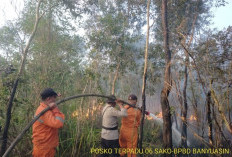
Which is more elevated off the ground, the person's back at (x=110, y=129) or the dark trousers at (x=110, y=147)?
the person's back at (x=110, y=129)

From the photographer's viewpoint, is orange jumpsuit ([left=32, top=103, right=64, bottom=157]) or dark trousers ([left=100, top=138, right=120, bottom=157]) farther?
dark trousers ([left=100, top=138, right=120, bottom=157])

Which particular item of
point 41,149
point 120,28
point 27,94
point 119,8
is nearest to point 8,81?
point 27,94

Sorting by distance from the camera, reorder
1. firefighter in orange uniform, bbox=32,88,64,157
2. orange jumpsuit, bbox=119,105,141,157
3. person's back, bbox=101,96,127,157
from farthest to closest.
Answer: orange jumpsuit, bbox=119,105,141,157, person's back, bbox=101,96,127,157, firefighter in orange uniform, bbox=32,88,64,157

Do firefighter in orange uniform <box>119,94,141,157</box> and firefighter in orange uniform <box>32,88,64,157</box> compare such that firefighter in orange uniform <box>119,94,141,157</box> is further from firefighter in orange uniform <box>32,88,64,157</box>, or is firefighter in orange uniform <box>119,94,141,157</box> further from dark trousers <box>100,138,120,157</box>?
firefighter in orange uniform <box>32,88,64,157</box>

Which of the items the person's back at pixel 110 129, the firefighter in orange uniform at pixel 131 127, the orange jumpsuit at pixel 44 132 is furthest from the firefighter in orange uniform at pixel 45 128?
the firefighter in orange uniform at pixel 131 127

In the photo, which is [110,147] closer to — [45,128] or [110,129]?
[110,129]

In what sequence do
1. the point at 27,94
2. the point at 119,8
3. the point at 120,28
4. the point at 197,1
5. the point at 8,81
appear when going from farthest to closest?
1. the point at 119,8
2. the point at 197,1
3. the point at 120,28
4. the point at 27,94
5. the point at 8,81

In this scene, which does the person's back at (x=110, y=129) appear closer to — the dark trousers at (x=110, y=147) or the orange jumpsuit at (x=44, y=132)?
the dark trousers at (x=110, y=147)

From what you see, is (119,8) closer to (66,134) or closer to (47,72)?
(47,72)

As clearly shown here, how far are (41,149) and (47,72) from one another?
108 inches

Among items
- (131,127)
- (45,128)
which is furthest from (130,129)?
(45,128)

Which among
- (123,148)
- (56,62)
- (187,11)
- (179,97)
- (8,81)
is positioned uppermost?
(187,11)

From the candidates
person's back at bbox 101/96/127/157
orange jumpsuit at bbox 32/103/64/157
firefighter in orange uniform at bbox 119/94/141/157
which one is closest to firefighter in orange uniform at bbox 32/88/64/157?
orange jumpsuit at bbox 32/103/64/157

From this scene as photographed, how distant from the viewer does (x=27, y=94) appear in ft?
15.1
